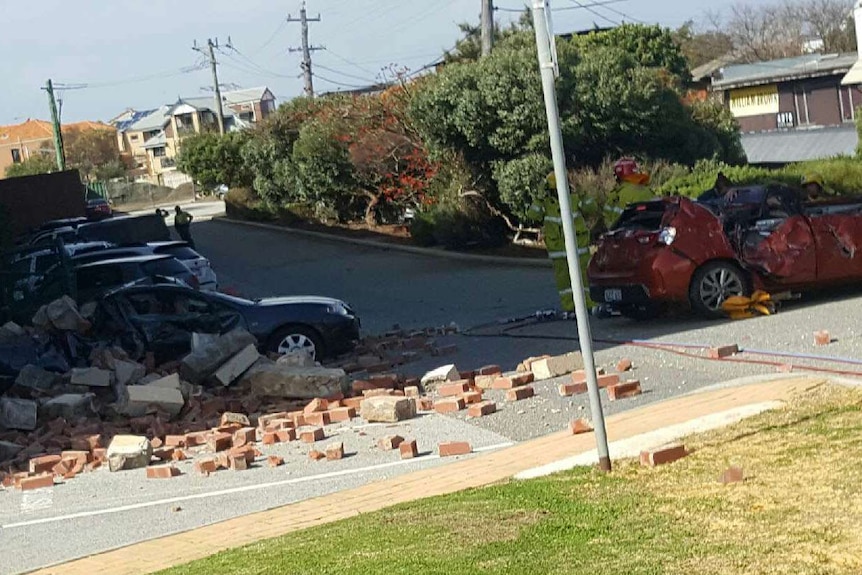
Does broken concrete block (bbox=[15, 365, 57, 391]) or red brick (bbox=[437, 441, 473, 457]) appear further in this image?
broken concrete block (bbox=[15, 365, 57, 391])

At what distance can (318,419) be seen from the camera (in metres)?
13.0

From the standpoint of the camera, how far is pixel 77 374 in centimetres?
1502

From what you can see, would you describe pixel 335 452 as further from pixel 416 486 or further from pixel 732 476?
pixel 732 476

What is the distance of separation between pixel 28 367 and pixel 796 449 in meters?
10.0

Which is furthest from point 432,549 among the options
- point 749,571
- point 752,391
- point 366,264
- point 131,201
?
point 131,201

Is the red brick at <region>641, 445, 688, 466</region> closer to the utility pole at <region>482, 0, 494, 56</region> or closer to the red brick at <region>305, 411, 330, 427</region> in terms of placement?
the red brick at <region>305, 411, 330, 427</region>

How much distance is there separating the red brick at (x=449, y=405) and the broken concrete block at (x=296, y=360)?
246 cm

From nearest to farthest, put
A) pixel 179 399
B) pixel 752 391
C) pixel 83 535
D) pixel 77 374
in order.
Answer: pixel 83 535 < pixel 752 391 < pixel 179 399 < pixel 77 374

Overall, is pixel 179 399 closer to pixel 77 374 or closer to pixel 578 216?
pixel 77 374

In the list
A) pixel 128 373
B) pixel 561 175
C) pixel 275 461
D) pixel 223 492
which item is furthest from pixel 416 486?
pixel 128 373

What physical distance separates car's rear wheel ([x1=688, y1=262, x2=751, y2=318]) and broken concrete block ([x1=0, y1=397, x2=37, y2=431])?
743cm

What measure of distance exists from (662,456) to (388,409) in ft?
15.4

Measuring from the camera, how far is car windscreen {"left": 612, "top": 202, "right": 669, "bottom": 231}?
52.6 feet

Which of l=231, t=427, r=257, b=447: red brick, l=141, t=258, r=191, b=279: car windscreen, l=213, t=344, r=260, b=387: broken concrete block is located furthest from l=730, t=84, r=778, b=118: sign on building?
l=231, t=427, r=257, b=447: red brick
